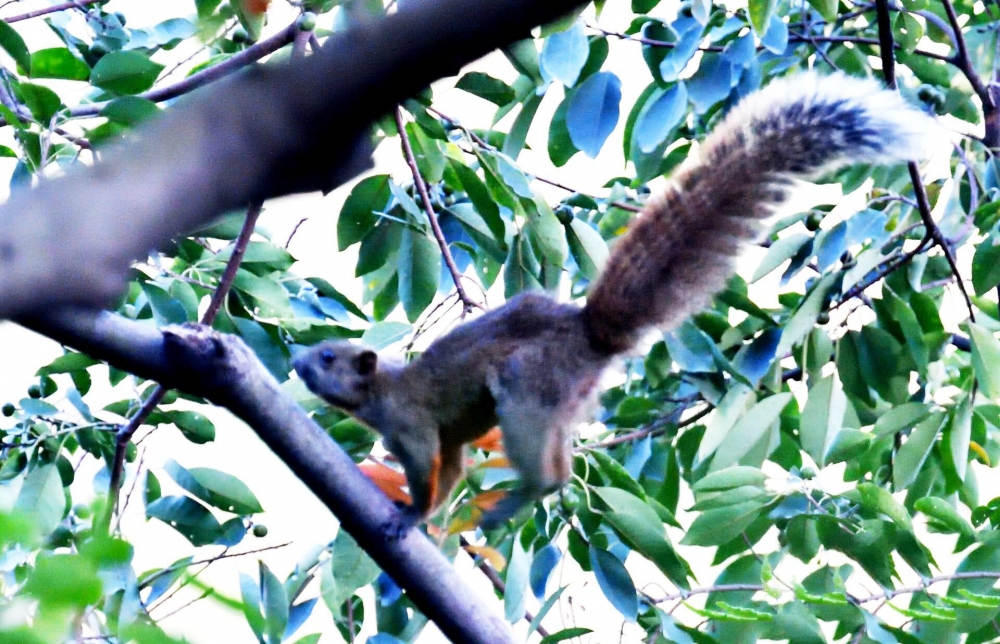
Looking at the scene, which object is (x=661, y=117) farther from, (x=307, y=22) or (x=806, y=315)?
(x=307, y=22)

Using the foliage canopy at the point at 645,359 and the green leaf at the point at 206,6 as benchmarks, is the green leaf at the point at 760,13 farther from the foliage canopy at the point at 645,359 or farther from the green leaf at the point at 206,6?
the green leaf at the point at 206,6

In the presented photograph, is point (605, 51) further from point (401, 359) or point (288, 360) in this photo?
point (288, 360)

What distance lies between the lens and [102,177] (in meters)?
0.55

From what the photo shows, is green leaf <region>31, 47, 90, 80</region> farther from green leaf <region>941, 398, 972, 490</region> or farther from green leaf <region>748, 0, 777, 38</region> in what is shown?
green leaf <region>941, 398, 972, 490</region>

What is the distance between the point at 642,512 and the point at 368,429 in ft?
2.46

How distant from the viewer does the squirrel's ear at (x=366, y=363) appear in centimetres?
295

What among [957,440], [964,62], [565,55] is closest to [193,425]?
[565,55]

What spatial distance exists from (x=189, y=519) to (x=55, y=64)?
41.7 inches

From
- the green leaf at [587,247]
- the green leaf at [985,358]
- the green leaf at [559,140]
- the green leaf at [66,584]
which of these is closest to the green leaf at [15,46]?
the green leaf at [587,247]

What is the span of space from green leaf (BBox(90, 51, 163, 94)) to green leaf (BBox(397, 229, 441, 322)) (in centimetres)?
81

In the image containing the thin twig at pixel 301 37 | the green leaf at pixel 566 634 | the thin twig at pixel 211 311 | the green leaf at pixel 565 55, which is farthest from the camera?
the green leaf at pixel 565 55

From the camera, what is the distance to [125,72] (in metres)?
2.36

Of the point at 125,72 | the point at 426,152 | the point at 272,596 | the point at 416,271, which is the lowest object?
the point at 272,596

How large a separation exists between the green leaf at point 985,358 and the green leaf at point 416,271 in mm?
1361
